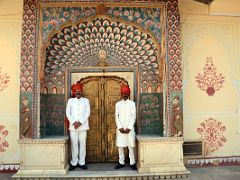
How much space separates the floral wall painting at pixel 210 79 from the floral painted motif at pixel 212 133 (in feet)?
2.17

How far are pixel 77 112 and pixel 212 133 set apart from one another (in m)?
3.00

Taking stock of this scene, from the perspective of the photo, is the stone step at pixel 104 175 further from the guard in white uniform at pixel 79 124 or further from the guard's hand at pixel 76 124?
the guard's hand at pixel 76 124

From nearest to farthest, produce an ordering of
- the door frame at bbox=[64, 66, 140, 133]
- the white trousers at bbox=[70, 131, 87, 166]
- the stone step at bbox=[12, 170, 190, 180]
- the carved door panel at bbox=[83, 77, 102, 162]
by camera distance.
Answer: the stone step at bbox=[12, 170, 190, 180], the white trousers at bbox=[70, 131, 87, 166], the door frame at bbox=[64, 66, 140, 133], the carved door panel at bbox=[83, 77, 102, 162]

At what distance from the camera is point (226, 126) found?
6.29 meters

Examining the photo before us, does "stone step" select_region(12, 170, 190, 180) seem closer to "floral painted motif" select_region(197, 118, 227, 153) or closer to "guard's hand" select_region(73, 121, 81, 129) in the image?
"guard's hand" select_region(73, 121, 81, 129)

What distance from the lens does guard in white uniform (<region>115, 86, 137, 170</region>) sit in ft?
18.0

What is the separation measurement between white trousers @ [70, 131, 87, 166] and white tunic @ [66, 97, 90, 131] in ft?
0.39

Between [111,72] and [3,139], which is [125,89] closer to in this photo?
[111,72]

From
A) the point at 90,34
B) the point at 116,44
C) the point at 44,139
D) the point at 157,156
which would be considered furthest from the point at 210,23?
the point at 44,139

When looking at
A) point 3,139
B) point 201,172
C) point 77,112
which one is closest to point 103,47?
point 77,112

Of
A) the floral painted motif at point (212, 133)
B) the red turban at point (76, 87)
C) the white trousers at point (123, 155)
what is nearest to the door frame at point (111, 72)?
the red turban at point (76, 87)

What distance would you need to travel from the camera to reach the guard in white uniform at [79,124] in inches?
216

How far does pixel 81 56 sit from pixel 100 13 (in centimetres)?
96

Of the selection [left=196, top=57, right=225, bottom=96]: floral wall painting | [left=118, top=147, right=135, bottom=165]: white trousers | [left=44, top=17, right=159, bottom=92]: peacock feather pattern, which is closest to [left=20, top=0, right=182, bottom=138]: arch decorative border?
[left=44, top=17, right=159, bottom=92]: peacock feather pattern
